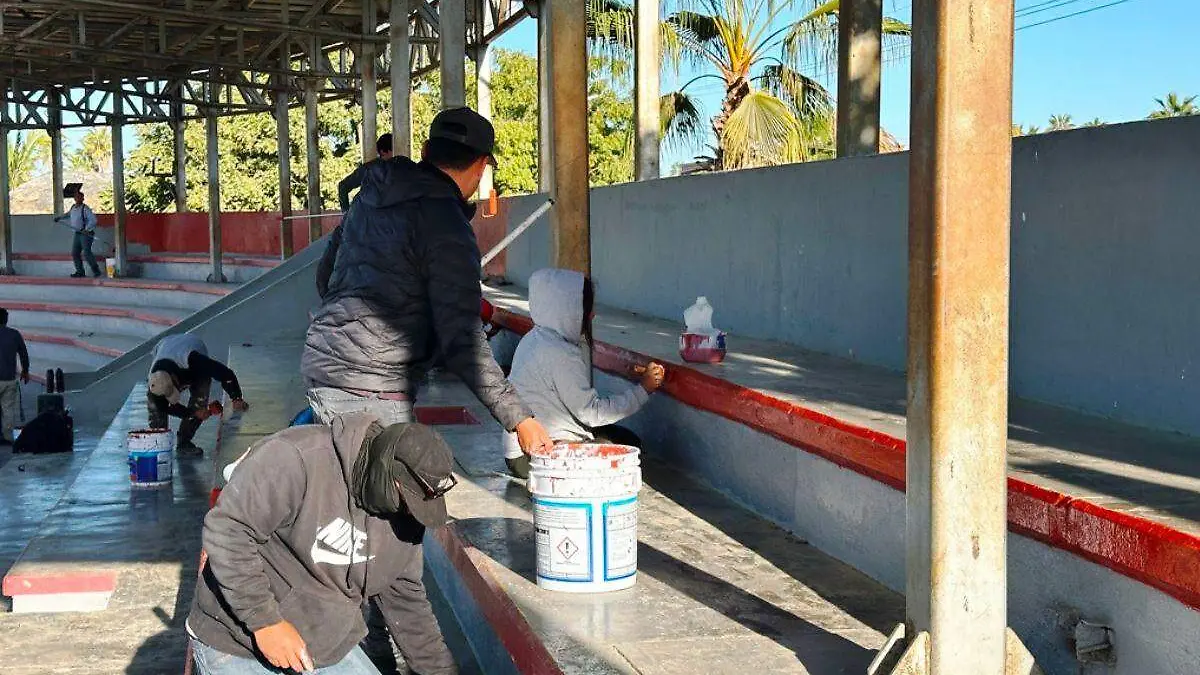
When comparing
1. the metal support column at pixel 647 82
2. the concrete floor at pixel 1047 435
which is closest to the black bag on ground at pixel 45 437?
the metal support column at pixel 647 82

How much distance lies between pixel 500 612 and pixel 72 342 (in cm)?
2131

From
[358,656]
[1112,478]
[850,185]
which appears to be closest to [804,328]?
[850,185]

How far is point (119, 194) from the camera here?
27.6m

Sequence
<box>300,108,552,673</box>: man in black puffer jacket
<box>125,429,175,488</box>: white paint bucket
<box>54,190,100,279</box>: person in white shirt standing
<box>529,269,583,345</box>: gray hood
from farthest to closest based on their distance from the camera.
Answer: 1. <box>54,190,100,279</box>: person in white shirt standing
2. <box>125,429,175,488</box>: white paint bucket
3. <box>529,269,583,345</box>: gray hood
4. <box>300,108,552,673</box>: man in black puffer jacket

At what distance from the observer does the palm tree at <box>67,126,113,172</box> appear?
70.6 metres

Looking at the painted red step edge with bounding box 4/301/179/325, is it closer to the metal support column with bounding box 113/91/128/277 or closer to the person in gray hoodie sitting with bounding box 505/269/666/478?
the metal support column with bounding box 113/91/128/277

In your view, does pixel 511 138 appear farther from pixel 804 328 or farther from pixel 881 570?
pixel 881 570

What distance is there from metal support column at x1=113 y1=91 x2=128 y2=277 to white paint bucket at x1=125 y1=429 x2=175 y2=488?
1839 cm

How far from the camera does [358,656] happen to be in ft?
12.3

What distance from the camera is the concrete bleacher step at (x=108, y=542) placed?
7352mm

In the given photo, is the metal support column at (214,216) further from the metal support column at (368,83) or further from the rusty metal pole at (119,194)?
the metal support column at (368,83)

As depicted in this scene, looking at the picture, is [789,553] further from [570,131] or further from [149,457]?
[149,457]

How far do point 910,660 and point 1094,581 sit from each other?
0.53 meters

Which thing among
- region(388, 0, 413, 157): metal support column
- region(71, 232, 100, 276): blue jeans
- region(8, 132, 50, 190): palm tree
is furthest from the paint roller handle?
region(8, 132, 50, 190): palm tree
